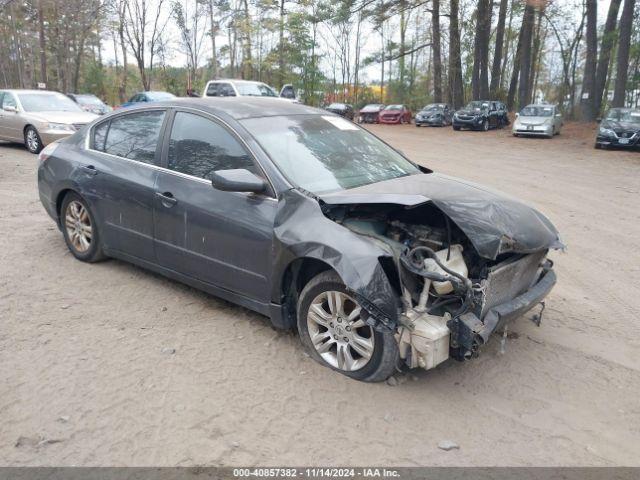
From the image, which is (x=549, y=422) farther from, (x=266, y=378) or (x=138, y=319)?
(x=138, y=319)

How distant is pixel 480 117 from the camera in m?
26.3

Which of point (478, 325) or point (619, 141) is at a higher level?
point (619, 141)

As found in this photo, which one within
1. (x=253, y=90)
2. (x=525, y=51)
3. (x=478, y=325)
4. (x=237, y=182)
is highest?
(x=525, y=51)

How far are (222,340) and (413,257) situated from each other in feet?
5.28

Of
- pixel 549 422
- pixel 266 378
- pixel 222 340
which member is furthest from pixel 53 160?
pixel 549 422

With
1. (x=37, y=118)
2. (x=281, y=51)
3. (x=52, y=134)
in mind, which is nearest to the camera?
(x=52, y=134)

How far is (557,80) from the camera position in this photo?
4834cm

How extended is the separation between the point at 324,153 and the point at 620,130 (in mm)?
17444

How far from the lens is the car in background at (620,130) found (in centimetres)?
1791

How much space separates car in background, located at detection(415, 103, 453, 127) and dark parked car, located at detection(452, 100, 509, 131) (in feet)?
6.04

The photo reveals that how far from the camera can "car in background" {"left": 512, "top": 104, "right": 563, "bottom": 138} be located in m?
22.7

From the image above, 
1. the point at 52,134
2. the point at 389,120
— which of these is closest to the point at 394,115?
the point at 389,120

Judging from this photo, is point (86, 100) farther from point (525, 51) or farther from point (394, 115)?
point (525, 51)

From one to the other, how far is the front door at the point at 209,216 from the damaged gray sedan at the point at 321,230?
0.4 inches
